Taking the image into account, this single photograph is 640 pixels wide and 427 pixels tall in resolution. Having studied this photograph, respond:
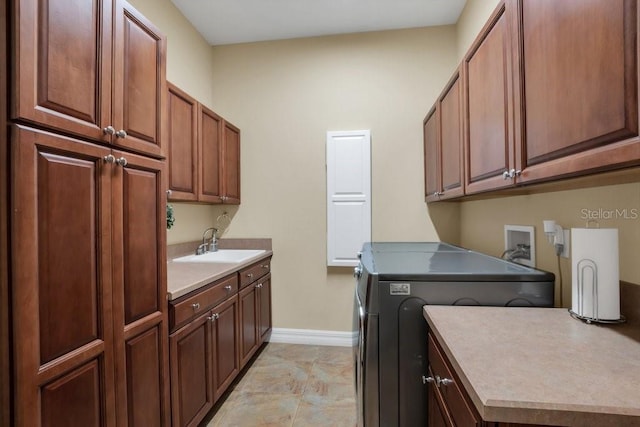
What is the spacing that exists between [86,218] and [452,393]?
127 centimetres

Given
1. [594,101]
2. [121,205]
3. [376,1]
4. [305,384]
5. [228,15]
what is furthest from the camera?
[228,15]

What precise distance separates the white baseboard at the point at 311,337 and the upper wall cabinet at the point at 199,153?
1.36 metres

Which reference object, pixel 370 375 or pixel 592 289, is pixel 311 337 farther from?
pixel 592 289

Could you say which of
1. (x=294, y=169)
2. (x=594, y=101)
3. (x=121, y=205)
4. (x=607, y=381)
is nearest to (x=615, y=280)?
(x=607, y=381)

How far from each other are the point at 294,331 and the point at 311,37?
9.33 ft

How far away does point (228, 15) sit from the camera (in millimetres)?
2703

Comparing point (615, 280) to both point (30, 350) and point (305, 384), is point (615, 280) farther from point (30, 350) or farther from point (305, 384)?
point (305, 384)

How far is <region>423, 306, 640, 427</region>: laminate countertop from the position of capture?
61 cm

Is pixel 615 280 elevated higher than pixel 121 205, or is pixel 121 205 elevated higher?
pixel 121 205

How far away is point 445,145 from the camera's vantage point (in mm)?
2098

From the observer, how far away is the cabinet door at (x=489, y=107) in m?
1.21

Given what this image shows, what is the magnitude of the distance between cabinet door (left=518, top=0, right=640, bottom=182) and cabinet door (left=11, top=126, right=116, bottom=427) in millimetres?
1481

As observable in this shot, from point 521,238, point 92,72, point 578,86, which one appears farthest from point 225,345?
Answer: point 578,86

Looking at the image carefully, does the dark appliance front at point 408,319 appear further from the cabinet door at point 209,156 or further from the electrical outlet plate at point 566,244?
the cabinet door at point 209,156
